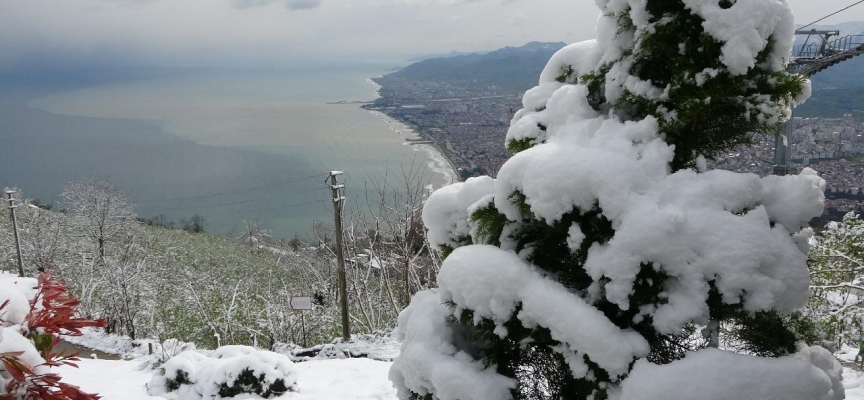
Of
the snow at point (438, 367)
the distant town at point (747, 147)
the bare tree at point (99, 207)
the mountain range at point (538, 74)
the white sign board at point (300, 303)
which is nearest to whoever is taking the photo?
the snow at point (438, 367)

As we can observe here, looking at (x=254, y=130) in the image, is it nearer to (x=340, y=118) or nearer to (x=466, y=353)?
(x=340, y=118)

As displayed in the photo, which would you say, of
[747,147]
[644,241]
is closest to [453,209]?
[644,241]

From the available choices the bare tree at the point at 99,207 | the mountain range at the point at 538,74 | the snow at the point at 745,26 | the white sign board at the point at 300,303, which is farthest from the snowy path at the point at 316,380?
the bare tree at the point at 99,207

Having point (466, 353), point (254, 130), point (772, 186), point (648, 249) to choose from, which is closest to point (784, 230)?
point (772, 186)

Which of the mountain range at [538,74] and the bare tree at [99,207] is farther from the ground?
the mountain range at [538,74]

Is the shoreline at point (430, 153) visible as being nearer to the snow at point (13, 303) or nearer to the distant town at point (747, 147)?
the distant town at point (747, 147)

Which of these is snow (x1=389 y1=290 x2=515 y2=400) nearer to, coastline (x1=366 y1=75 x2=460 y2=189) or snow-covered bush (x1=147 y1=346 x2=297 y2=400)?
snow-covered bush (x1=147 y1=346 x2=297 y2=400)

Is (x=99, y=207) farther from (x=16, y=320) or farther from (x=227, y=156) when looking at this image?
(x=227, y=156)

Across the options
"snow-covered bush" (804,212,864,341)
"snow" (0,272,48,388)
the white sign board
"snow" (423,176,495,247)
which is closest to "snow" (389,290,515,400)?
"snow" (423,176,495,247)
